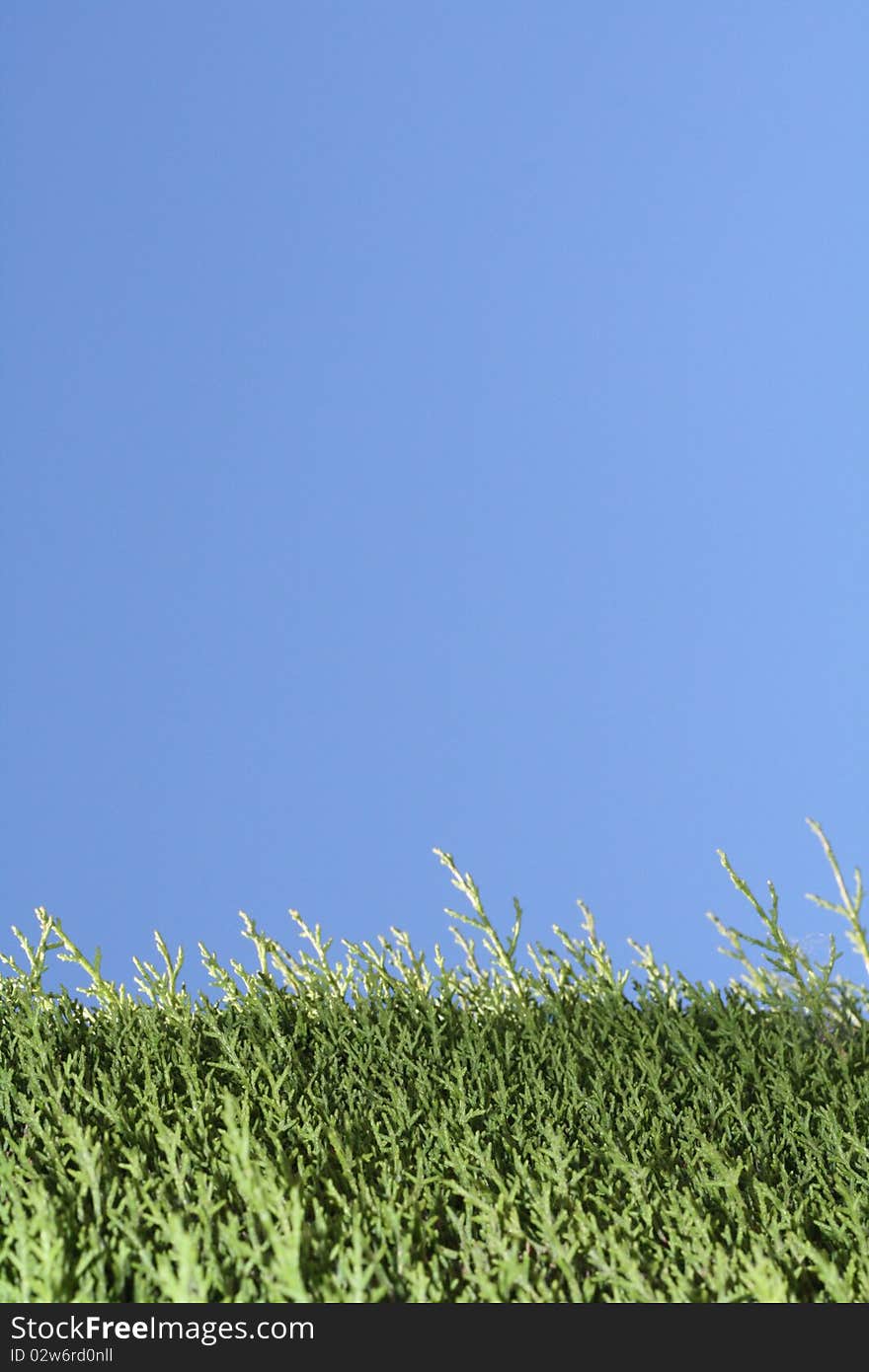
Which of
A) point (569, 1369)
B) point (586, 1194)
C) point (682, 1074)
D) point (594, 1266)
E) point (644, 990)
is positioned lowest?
point (569, 1369)

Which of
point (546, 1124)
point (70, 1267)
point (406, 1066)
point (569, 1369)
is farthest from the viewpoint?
point (406, 1066)

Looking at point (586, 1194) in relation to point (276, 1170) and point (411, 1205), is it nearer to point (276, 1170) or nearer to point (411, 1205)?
point (411, 1205)

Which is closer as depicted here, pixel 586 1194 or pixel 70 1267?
pixel 70 1267

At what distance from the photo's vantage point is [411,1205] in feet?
13.5

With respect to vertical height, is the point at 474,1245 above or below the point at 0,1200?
below

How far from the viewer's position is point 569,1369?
320cm

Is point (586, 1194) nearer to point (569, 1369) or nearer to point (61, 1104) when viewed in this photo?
point (569, 1369)

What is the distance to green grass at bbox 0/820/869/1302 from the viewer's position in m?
3.67

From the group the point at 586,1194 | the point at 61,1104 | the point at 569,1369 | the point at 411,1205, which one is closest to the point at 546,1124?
the point at 586,1194

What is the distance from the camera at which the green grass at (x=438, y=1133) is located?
3666 millimetres

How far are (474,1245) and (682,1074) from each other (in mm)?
2277

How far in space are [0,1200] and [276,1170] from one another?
102 centimetres

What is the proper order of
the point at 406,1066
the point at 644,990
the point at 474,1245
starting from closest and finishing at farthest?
the point at 474,1245
the point at 406,1066
the point at 644,990

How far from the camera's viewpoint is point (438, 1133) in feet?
15.7
